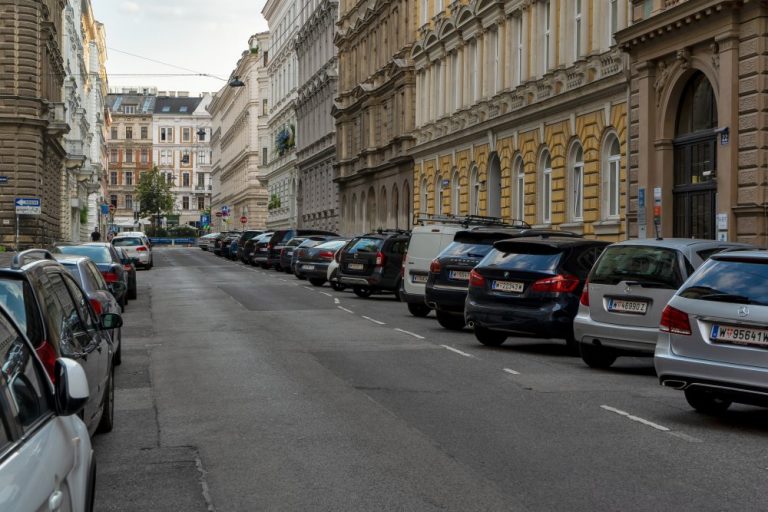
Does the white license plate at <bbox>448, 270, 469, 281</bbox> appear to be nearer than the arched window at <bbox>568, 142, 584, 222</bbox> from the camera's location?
Yes

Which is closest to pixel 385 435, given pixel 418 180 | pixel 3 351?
pixel 3 351

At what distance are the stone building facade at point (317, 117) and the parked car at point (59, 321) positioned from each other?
6128 cm

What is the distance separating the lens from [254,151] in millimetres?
112250

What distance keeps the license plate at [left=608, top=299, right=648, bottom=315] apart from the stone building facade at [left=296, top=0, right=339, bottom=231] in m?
57.0

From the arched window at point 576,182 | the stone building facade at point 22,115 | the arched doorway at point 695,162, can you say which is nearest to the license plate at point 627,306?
the arched doorway at point 695,162

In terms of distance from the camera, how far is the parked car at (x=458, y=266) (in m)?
19.8

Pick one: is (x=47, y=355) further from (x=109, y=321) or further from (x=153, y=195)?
(x=153, y=195)

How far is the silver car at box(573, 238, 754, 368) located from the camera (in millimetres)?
13672

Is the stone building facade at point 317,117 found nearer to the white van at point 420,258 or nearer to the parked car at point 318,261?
the parked car at point 318,261

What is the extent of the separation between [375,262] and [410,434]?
2094cm

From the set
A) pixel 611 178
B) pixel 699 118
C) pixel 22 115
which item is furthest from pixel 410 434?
pixel 22 115

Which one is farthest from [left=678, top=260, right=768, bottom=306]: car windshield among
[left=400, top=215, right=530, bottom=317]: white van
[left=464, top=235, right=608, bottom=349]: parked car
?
[left=400, top=215, right=530, bottom=317]: white van

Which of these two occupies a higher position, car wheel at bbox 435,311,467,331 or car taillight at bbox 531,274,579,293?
car taillight at bbox 531,274,579,293

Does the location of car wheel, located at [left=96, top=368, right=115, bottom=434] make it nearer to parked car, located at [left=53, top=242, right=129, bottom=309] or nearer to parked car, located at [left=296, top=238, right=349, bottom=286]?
parked car, located at [left=53, top=242, right=129, bottom=309]
